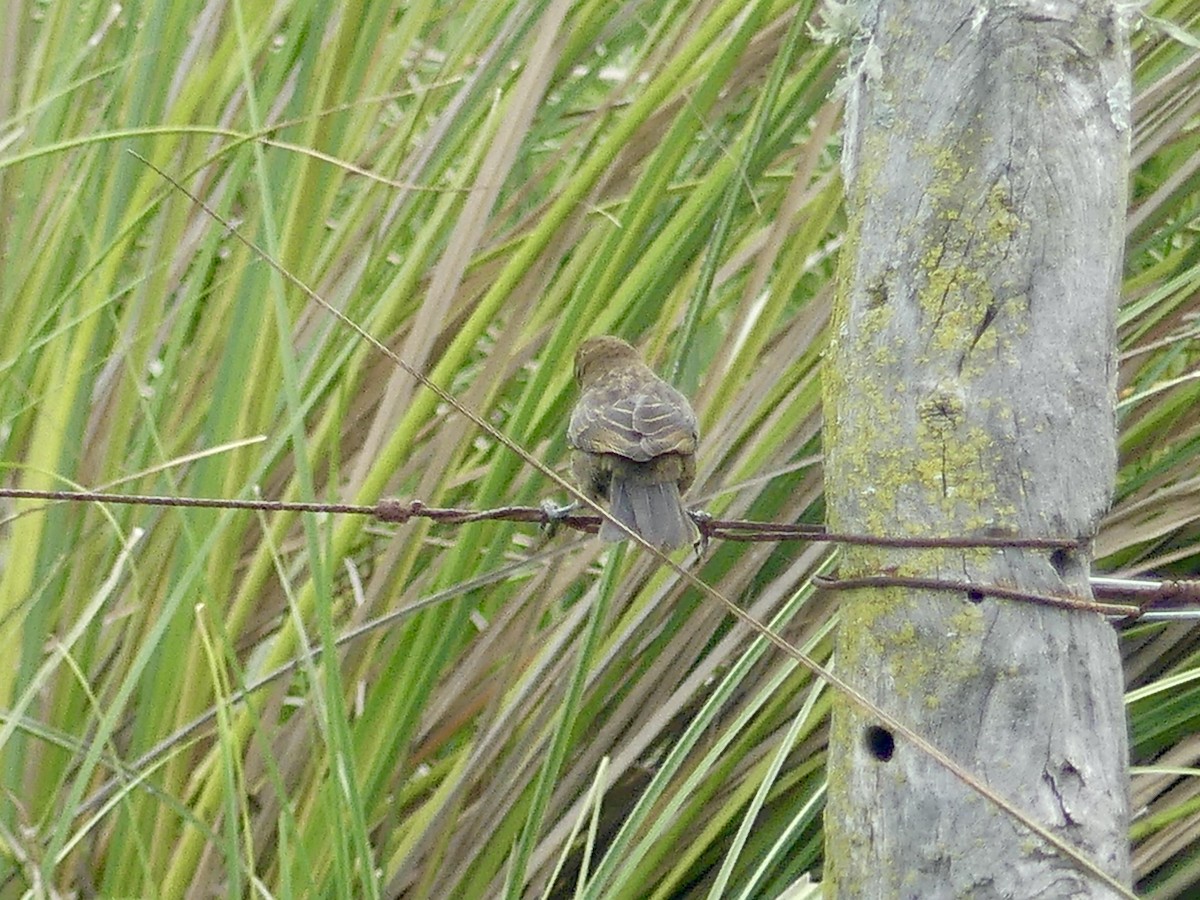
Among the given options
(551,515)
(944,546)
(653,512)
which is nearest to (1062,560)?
(944,546)

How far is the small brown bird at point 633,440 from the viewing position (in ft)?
8.66

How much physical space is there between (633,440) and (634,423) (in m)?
0.03

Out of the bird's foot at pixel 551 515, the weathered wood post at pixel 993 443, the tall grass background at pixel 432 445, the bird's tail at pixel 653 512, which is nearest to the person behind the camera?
the weathered wood post at pixel 993 443

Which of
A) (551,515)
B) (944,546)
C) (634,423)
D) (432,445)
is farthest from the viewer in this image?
(634,423)

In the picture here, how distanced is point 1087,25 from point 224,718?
1157 millimetres

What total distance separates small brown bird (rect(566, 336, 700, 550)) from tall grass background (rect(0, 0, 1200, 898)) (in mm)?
66

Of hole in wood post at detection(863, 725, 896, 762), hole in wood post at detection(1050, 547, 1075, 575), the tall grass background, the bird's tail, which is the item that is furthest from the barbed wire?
the bird's tail

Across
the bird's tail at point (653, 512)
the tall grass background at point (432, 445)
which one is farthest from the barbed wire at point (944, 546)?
the bird's tail at point (653, 512)

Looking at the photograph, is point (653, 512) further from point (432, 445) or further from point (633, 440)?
point (432, 445)

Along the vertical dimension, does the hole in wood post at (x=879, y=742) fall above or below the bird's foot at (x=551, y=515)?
above

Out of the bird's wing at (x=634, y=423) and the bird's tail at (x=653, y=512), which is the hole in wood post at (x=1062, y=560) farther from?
the bird's wing at (x=634, y=423)

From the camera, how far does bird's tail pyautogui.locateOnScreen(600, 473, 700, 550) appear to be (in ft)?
8.37

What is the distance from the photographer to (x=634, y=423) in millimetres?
2764

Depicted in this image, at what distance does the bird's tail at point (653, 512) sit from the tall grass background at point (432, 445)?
0.07 m
